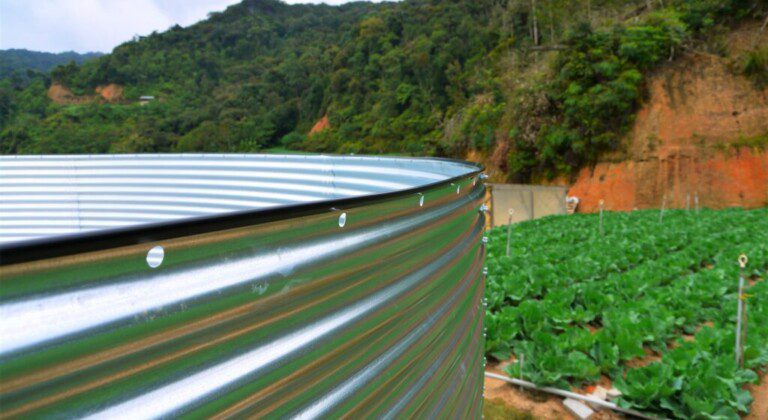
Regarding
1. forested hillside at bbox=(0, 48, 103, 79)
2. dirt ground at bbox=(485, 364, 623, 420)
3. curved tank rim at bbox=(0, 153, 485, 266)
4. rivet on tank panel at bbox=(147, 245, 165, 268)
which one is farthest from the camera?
forested hillside at bbox=(0, 48, 103, 79)

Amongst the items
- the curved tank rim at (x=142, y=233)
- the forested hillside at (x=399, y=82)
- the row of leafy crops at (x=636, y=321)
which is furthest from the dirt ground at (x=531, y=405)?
the forested hillside at (x=399, y=82)

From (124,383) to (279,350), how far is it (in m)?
0.31

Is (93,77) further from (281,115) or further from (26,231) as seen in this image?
(26,231)

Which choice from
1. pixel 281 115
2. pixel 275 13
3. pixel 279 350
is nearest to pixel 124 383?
pixel 279 350

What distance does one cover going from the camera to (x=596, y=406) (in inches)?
165

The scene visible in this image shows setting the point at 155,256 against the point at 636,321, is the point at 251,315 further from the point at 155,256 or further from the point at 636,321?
the point at 636,321

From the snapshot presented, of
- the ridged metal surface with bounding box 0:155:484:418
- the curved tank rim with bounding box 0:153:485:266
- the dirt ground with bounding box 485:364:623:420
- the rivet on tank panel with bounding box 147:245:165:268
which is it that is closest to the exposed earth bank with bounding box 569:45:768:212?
the dirt ground with bounding box 485:364:623:420

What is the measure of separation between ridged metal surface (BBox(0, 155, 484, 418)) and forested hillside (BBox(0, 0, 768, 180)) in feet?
87.0

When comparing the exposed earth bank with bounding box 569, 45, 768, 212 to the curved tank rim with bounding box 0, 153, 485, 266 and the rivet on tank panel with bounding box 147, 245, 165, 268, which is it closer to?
the curved tank rim with bounding box 0, 153, 485, 266

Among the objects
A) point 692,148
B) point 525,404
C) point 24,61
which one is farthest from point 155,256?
point 24,61

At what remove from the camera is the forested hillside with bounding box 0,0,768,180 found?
26.3 meters

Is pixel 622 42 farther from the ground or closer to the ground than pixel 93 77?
closer to the ground

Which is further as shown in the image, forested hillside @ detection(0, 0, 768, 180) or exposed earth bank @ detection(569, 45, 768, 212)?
forested hillside @ detection(0, 0, 768, 180)

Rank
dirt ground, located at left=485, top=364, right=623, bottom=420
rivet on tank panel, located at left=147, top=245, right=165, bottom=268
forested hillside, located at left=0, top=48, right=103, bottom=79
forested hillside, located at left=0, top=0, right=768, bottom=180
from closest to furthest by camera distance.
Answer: rivet on tank panel, located at left=147, top=245, right=165, bottom=268
dirt ground, located at left=485, top=364, right=623, bottom=420
forested hillside, located at left=0, top=0, right=768, bottom=180
forested hillside, located at left=0, top=48, right=103, bottom=79
